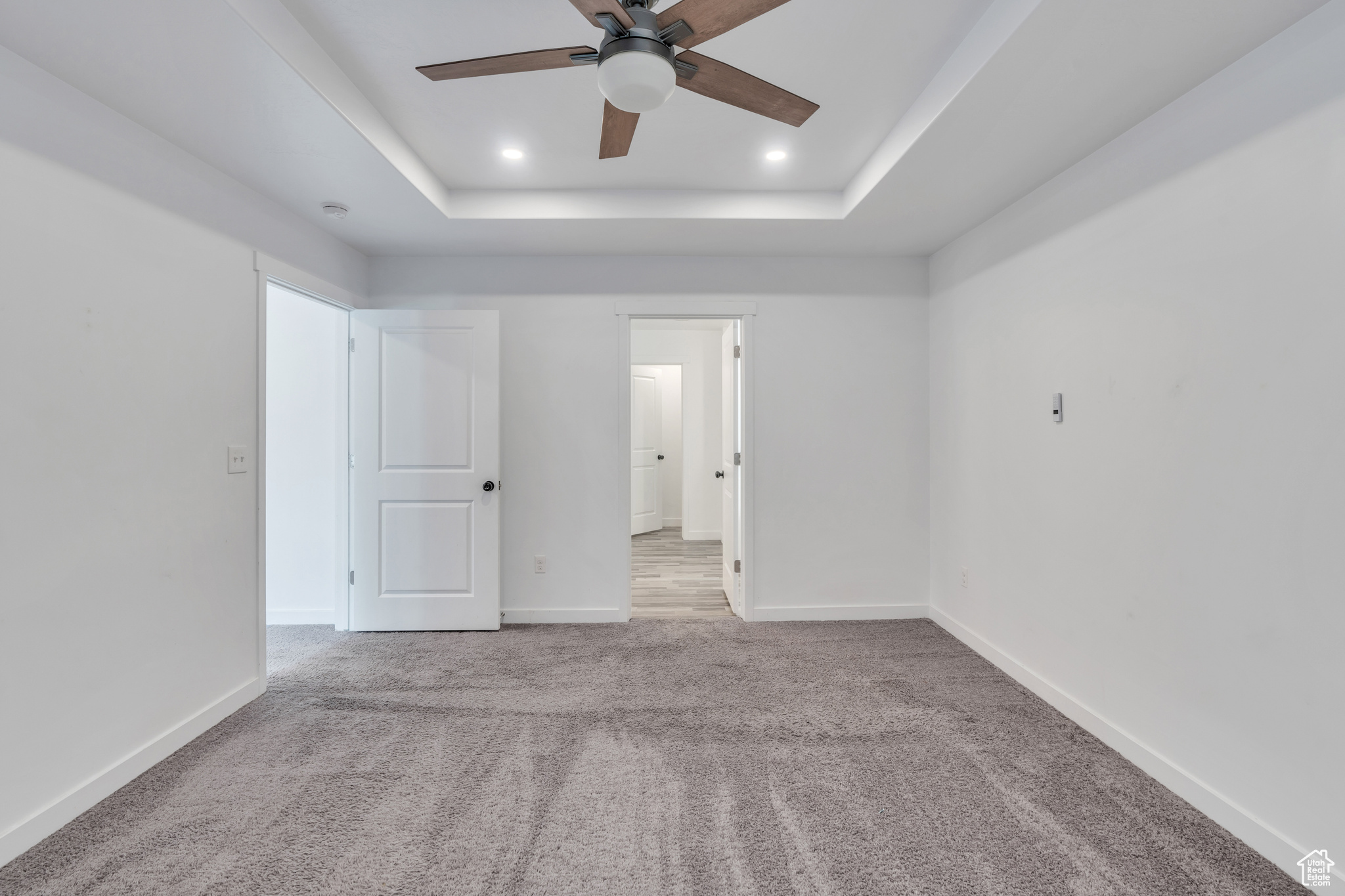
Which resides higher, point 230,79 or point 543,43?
point 543,43

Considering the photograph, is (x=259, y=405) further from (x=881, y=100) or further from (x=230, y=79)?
(x=881, y=100)

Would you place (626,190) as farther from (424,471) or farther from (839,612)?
(839,612)

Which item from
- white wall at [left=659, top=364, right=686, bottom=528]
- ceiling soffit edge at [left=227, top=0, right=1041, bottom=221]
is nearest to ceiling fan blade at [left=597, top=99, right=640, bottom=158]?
ceiling soffit edge at [left=227, top=0, right=1041, bottom=221]

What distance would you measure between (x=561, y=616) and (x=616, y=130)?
2.81m

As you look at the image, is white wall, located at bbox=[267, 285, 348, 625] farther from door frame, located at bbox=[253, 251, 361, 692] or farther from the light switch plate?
the light switch plate

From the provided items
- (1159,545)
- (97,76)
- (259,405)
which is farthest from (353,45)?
(1159,545)

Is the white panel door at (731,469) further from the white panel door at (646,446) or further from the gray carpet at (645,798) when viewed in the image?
the white panel door at (646,446)

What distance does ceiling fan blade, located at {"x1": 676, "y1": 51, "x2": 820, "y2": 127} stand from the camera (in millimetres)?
1495

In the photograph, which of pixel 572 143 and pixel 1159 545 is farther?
pixel 572 143

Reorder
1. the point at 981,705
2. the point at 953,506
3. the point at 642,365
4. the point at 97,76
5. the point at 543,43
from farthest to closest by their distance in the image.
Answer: the point at 642,365
the point at 953,506
the point at 981,705
the point at 543,43
the point at 97,76

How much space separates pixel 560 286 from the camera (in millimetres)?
3631

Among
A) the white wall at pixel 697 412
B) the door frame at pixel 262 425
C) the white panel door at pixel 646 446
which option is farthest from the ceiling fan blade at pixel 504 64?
the white panel door at pixel 646 446

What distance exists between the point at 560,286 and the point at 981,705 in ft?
10.6

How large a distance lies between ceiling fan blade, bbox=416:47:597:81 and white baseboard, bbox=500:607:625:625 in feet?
9.65
